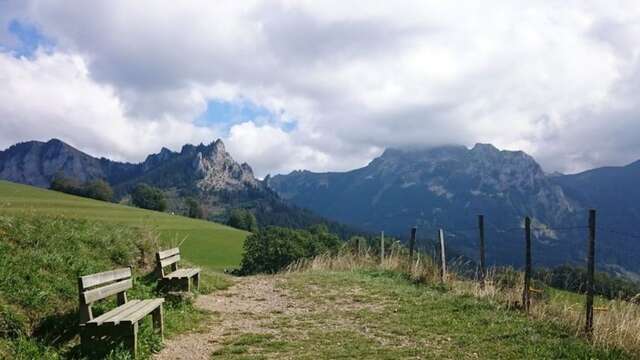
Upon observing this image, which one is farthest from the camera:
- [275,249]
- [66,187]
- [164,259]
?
[66,187]

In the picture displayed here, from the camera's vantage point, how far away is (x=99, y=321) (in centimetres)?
759

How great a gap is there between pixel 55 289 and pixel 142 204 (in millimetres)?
141034

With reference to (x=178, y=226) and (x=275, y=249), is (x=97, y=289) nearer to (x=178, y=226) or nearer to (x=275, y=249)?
(x=275, y=249)

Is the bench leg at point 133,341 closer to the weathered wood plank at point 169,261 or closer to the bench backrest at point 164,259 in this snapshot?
the bench backrest at point 164,259

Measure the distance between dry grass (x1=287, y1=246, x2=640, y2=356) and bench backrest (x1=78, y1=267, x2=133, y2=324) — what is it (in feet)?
26.0

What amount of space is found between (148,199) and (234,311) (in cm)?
13876

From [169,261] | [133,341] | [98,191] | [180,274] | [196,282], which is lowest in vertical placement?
[196,282]

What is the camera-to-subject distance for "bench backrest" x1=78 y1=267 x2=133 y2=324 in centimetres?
777

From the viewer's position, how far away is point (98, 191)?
138 metres

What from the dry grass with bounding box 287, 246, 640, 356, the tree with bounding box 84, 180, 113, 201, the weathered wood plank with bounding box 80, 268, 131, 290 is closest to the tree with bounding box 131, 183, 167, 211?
the tree with bounding box 84, 180, 113, 201

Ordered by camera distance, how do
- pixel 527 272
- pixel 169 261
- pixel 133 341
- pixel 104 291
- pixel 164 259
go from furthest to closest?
pixel 169 261 → pixel 164 259 → pixel 527 272 → pixel 104 291 → pixel 133 341

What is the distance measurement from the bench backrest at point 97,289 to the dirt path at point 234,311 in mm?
1208

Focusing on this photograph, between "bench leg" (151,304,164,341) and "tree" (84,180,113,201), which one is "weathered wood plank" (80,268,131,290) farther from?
"tree" (84,180,113,201)

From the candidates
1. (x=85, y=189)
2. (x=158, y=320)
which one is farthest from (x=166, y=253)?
(x=85, y=189)
